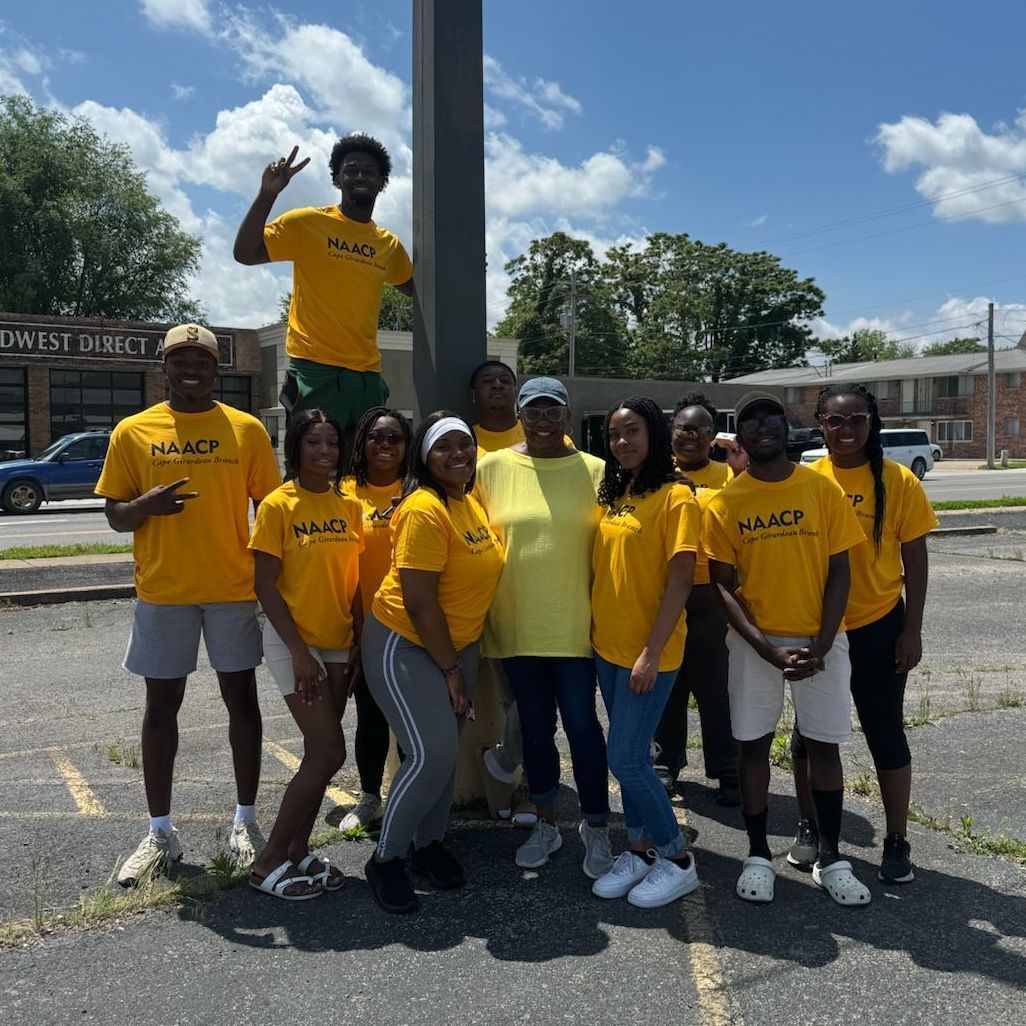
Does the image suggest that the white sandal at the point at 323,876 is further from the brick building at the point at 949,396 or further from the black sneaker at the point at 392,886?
the brick building at the point at 949,396

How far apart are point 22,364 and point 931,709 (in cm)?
2854

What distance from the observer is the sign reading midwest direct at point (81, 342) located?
27.3m

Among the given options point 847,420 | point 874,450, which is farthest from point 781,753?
point 847,420

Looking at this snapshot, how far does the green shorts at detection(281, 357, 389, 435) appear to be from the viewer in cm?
430

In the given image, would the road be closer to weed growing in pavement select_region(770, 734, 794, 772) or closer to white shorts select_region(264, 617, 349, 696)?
weed growing in pavement select_region(770, 734, 794, 772)

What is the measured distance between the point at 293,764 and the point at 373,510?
76.1 inches

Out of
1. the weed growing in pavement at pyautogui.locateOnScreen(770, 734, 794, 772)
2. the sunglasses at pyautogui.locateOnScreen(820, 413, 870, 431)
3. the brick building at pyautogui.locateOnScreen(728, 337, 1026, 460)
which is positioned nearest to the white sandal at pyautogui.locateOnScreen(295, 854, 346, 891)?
the weed growing in pavement at pyautogui.locateOnScreen(770, 734, 794, 772)

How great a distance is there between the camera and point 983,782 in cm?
457

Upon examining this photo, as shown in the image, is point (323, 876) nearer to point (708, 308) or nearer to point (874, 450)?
point (874, 450)

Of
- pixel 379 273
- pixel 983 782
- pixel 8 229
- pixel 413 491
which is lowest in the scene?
pixel 983 782

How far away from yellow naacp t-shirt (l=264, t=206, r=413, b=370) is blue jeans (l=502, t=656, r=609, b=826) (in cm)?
176

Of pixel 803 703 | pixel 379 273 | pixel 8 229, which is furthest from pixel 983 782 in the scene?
pixel 8 229

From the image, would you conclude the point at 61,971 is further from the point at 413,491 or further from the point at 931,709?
the point at 931,709

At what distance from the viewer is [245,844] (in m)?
3.76
